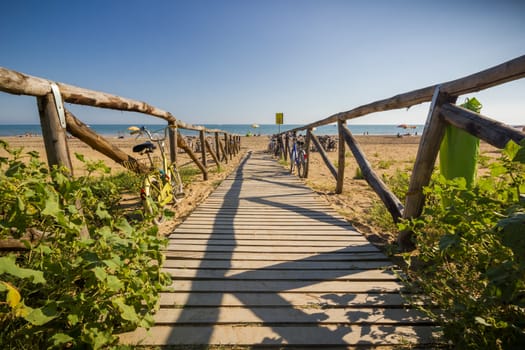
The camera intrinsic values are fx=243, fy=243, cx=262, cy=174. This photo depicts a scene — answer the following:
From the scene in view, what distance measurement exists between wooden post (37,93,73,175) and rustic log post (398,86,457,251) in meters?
2.85

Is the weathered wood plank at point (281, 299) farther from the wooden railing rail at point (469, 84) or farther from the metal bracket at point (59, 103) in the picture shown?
the wooden railing rail at point (469, 84)

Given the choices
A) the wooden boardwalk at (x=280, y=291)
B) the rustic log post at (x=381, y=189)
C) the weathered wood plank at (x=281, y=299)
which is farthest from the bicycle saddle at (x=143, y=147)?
the rustic log post at (x=381, y=189)

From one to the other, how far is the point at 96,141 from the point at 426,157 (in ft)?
10.1

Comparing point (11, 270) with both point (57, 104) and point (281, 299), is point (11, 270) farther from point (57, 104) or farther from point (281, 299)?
point (281, 299)

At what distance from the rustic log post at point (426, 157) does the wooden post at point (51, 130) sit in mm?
2851

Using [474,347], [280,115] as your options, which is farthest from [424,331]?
[280,115]

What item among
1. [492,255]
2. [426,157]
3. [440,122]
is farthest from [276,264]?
[440,122]

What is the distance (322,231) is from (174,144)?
330 cm

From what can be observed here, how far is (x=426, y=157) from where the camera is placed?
2.19 m

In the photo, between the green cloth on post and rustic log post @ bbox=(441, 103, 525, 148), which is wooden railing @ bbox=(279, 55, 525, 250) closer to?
rustic log post @ bbox=(441, 103, 525, 148)

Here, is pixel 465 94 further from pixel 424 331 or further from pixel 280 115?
pixel 280 115

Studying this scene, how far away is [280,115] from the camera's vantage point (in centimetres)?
1469

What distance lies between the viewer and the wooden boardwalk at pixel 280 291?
4.75ft

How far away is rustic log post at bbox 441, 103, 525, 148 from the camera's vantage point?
1.36 m
